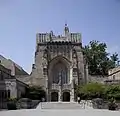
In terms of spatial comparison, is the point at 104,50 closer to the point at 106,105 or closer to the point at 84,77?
the point at 84,77

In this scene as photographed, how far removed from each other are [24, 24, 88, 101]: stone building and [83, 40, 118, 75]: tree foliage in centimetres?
1225

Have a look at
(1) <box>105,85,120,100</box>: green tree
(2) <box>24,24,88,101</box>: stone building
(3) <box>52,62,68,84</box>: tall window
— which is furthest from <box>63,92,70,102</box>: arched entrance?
(1) <box>105,85,120,100</box>: green tree

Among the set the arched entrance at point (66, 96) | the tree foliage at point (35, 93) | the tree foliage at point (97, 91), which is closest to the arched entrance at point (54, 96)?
the arched entrance at point (66, 96)

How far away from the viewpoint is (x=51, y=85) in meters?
61.6

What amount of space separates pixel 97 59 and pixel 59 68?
1648 cm

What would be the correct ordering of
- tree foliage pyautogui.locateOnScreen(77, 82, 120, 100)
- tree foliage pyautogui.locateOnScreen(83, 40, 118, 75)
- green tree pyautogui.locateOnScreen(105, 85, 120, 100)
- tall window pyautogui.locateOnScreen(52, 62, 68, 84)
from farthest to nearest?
tree foliage pyautogui.locateOnScreen(83, 40, 118, 75) → tall window pyautogui.locateOnScreen(52, 62, 68, 84) → tree foliage pyautogui.locateOnScreen(77, 82, 120, 100) → green tree pyautogui.locateOnScreen(105, 85, 120, 100)

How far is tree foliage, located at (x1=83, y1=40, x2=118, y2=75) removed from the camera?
76.0 metres

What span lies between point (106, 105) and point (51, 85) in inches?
998

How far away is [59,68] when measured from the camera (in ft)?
207

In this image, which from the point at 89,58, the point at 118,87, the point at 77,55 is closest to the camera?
the point at 118,87

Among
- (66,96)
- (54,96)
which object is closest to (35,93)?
(54,96)

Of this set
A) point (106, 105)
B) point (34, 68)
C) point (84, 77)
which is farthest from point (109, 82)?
point (106, 105)

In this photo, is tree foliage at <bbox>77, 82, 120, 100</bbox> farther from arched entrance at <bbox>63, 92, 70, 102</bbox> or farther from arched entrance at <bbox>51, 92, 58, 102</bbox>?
arched entrance at <bbox>51, 92, 58, 102</bbox>

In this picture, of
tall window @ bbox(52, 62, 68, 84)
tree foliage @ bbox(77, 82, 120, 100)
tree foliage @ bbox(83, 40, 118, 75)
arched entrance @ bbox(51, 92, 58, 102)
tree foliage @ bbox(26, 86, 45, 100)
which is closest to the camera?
tree foliage @ bbox(77, 82, 120, 100)
